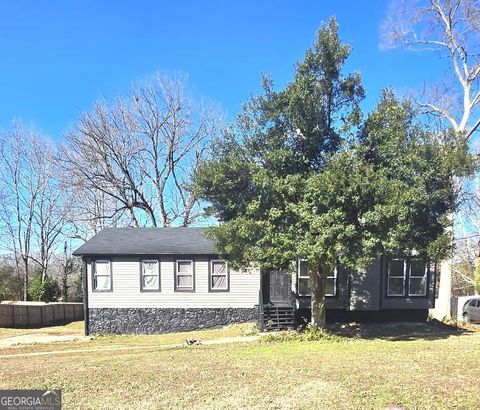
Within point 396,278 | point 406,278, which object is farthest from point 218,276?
point 406,278

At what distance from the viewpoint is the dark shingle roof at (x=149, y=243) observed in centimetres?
1848

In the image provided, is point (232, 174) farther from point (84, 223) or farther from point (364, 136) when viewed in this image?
point (84, 223)

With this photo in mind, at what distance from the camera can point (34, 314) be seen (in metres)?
23.7

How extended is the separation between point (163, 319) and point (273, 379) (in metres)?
12.3

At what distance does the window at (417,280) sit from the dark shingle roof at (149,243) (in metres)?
8.18

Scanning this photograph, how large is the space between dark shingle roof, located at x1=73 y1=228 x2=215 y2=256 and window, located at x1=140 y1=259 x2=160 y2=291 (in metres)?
0.51

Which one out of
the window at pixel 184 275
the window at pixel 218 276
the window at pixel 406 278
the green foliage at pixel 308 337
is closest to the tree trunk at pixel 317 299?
the green foliage at pixel 308 337

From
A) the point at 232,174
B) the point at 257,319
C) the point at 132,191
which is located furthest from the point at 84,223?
the point at 232,174

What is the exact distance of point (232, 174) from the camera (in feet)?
42.6

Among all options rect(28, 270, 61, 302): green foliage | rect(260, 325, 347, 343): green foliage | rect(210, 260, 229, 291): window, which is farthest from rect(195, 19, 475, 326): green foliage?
rect(28, 270, 61, 302): green foliage

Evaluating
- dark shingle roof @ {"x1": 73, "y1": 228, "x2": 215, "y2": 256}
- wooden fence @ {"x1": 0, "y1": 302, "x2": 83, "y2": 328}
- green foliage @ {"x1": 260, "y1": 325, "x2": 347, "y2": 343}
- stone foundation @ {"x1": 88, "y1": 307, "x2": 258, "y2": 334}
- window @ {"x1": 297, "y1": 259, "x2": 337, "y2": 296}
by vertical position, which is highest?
dark shingle roof @ {"x1": 73, "y1": 228, "x2": 215, "y2": 256}

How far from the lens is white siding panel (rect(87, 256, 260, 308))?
60.4 ft

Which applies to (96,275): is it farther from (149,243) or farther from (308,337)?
(308,337)

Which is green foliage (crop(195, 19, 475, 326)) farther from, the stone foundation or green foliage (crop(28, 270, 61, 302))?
green foliage (crop(28, 270, 61, 302))
